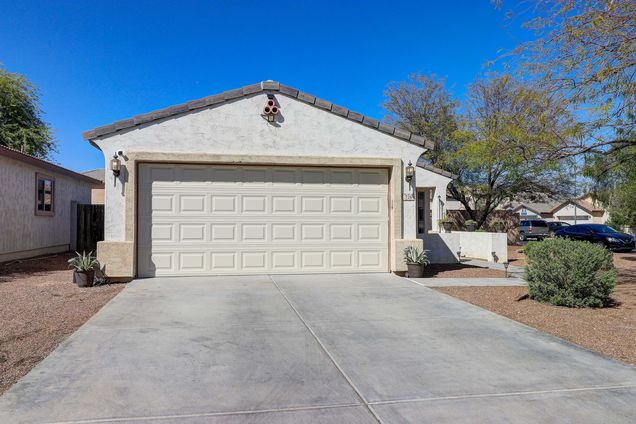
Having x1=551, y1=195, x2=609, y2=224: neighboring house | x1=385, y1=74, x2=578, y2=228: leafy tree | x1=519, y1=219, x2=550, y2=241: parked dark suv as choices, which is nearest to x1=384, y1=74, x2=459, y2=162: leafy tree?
x1=385, y1=74, x2=578, y2=228: leafy tree

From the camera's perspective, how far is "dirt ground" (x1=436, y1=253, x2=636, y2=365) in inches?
225

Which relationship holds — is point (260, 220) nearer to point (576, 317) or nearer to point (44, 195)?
point (576, 317)

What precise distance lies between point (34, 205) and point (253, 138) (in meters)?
9.11

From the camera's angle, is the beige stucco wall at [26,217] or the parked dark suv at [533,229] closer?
the beige stucco wall at [26,217]

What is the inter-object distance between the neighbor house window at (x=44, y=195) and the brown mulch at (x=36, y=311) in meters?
3.86

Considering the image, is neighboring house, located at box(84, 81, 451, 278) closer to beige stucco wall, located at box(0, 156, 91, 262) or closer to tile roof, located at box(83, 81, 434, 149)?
tile roof, located at box(83, 81, 434, 149)

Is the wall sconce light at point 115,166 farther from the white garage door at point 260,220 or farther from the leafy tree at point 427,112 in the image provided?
the leafy tree at point 427,112

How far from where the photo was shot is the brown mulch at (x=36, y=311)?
4.92 meters

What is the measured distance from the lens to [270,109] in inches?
413

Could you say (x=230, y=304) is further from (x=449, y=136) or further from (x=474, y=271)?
(x=449, y=136)

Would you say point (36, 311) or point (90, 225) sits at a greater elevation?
point (90, 225)

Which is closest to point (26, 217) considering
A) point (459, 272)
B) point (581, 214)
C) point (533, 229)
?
point (459, 272)

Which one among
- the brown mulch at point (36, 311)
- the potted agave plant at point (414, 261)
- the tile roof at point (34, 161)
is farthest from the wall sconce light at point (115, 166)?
the potted agave plant at point (414, 261)

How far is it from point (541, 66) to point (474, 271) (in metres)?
6.14
